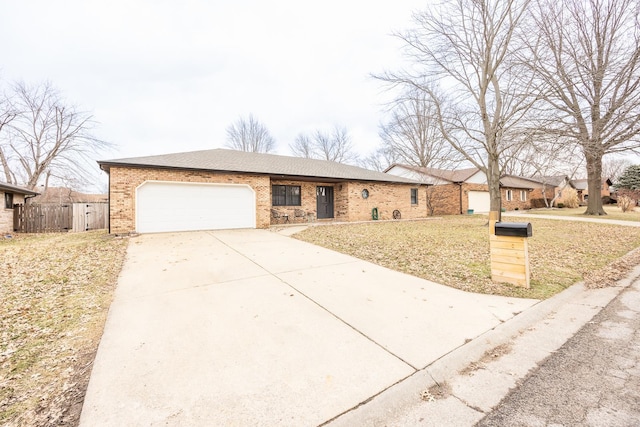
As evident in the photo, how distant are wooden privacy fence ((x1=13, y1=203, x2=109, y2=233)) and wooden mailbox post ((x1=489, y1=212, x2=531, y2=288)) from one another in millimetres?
18395

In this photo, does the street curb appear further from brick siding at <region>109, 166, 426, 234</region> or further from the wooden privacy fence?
the wooden privacy fence

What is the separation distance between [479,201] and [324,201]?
17.0 m

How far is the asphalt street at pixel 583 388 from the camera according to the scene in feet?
5.42

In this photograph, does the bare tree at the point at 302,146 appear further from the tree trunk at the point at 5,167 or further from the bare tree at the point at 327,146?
the tree trunk at the point at 5,167

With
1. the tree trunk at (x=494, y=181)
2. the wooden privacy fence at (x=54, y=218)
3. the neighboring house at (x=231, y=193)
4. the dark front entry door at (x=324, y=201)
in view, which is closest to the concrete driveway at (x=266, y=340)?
the neighboring house at (x=231, y=193)

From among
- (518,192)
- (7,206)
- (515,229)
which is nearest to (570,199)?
(518,192)

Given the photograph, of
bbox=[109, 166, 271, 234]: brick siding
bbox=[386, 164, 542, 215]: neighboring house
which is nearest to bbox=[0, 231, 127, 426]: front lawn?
bbox=[109, 166, 271, 234]: brick siding

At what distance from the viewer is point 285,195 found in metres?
15.1

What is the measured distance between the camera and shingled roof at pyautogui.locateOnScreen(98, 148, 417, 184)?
10.3 metres

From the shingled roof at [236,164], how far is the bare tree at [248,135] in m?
19.2

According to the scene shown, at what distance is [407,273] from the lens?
16.2 ft

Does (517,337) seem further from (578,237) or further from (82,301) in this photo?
(578,237)

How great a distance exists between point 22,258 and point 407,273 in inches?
368

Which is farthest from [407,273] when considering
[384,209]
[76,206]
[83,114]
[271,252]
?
[83,114]
